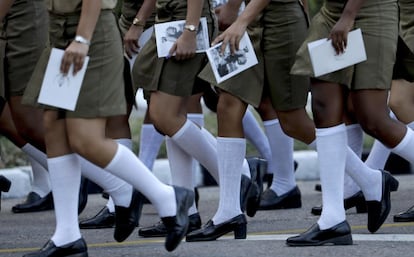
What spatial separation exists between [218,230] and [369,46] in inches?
45.4

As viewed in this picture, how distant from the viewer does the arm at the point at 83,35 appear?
5582 millimetres

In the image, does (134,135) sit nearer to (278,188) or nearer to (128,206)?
(278,188)

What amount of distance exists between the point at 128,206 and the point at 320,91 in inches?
40.6

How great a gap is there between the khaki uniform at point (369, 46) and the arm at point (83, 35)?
1.09 meters

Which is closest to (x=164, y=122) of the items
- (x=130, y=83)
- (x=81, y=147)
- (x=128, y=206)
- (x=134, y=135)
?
(x=130, y=83)

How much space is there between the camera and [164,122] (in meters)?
6.79

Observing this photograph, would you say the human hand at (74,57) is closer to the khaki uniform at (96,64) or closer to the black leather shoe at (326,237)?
the khaki uniform at (96,64)

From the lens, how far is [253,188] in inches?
273

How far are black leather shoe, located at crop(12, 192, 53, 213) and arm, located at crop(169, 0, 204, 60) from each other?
2307mm

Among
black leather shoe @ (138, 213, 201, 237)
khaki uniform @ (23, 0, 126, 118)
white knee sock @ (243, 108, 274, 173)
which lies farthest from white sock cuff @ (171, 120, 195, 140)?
white knee sock @ (243, 108, 274, 173)

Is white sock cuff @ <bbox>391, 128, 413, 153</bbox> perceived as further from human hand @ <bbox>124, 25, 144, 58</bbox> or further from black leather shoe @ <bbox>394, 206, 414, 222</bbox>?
Answer: human hand @ <bbox>124, 25, 144, 58</bbox>

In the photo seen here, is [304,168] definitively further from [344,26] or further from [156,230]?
[344,26]

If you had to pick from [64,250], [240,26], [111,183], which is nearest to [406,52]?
[240,26]

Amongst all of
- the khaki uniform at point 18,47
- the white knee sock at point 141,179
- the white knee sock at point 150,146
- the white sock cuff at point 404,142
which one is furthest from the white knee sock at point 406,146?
the khaki uniform at point 18,47
